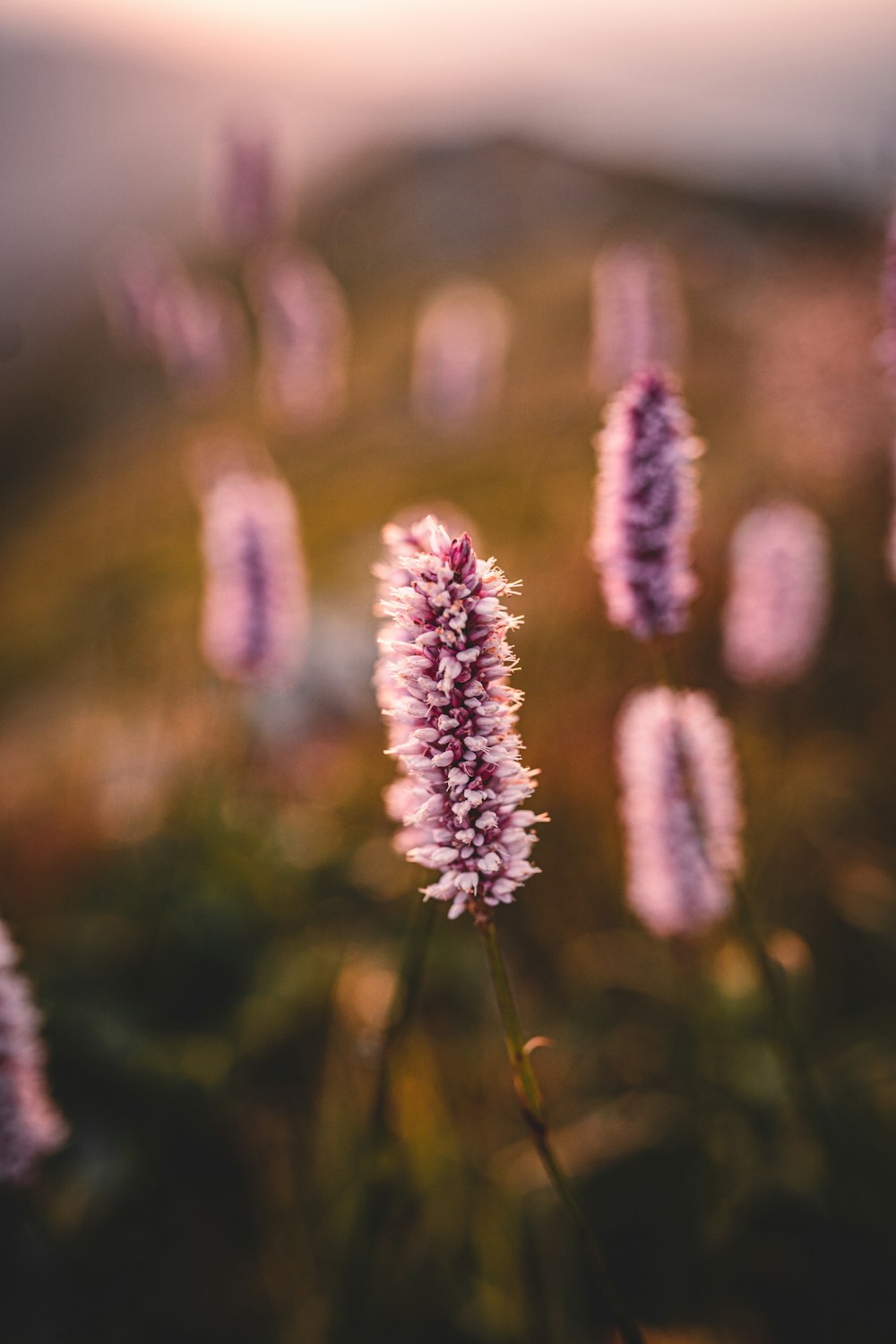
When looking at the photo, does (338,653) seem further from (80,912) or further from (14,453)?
(14,453)

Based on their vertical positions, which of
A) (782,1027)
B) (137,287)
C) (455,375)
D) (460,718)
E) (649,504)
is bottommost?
Answer: (782,1027)

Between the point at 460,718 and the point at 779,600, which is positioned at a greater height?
the point at 779,600

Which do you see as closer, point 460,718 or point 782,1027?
point 460,718

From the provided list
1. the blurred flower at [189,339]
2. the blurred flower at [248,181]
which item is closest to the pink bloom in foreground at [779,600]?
the blurred flower at [189,339]

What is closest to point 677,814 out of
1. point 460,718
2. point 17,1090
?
point 460,718

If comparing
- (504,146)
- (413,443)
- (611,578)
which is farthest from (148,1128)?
(504,146)

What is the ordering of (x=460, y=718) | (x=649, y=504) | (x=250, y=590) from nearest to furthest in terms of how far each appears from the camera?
(x=460, y=718)
(x=649, y=504)
(x=250, y=590)

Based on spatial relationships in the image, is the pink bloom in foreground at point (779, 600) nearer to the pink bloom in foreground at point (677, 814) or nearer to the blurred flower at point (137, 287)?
the pink bloom in foreground at point (677, 814)

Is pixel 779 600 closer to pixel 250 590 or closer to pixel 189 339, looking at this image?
pixel 250 590
